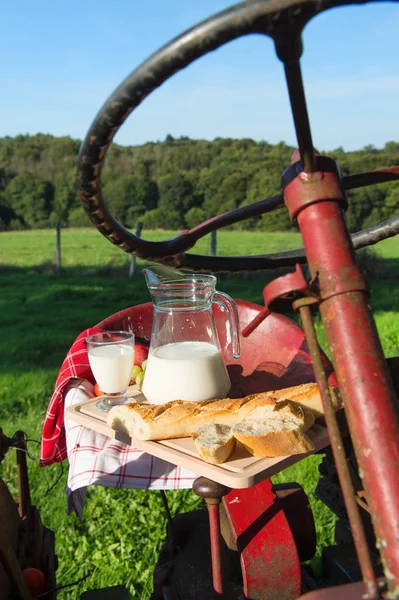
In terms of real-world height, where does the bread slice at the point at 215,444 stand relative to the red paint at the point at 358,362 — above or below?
below

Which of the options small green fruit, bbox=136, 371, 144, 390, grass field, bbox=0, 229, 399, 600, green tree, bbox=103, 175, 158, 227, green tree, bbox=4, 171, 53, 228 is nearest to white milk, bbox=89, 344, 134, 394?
small green fruit, bbox=136, 371, 144, 390

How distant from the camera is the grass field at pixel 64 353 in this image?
2.85 meters

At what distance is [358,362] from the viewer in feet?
2.03

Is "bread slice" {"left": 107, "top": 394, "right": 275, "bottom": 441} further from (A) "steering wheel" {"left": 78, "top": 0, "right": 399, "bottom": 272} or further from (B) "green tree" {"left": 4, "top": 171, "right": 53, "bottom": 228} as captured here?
(B) "green tree" {"left": 4, "top": 171, "right": 53, "bottom": 228}

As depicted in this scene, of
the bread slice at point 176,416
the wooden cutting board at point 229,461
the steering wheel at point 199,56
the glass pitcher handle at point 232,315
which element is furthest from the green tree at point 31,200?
the steering wheel at point 199,56

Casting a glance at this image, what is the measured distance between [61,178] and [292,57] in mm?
30110

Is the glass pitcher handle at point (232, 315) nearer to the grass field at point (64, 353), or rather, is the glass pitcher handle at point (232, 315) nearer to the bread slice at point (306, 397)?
the bread slice at point (306, 397)

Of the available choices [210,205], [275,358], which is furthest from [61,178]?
[275,358]

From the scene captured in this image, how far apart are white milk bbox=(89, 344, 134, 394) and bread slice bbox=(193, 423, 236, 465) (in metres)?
0.44

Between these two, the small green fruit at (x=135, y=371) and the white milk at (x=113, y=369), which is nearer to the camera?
the white milk at (x=113, y=369)

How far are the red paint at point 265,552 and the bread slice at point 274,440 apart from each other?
1.14 ft

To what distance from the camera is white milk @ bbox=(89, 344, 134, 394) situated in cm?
151

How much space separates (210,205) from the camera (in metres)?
23.9

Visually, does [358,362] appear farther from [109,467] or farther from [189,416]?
[109,467]
